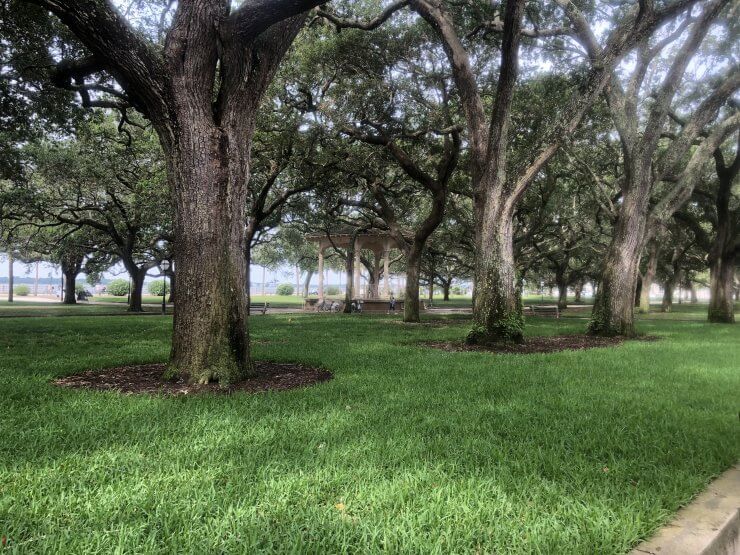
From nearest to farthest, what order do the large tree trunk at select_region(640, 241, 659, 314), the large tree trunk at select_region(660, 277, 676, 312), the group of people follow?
the group of people
the large tree trunk at select_region(640, 241, 659, 314)
the large tree trunk at select_region(660, 277, 676, 312)

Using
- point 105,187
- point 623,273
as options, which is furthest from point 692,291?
point 105,187

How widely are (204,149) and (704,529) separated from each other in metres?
5.77

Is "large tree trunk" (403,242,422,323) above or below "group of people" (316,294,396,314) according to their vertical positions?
above

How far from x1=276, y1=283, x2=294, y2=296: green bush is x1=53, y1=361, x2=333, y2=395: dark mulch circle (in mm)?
84776

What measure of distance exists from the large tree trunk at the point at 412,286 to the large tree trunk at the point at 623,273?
6.27 meters

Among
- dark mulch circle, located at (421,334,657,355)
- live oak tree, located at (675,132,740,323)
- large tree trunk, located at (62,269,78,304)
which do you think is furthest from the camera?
large tree trunk, located at (62,269,78,304)

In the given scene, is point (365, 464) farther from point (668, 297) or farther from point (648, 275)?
point (668, 297)

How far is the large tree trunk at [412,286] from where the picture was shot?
17281 millimetres

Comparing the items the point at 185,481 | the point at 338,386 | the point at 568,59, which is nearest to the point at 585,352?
the point at 338,386

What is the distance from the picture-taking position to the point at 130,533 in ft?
7.32

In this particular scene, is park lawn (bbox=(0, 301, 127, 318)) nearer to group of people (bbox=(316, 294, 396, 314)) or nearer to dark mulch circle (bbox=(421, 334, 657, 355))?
group of people (bbox=(316, 294, 396, 314))

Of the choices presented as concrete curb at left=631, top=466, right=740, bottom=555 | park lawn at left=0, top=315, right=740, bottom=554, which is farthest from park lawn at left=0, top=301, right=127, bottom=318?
concrete curb at left=631, top=466, right=740, bottom=555

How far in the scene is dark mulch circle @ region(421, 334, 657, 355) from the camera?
933 cm

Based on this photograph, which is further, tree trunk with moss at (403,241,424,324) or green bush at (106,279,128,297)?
green bush at (106,279,128,297)
